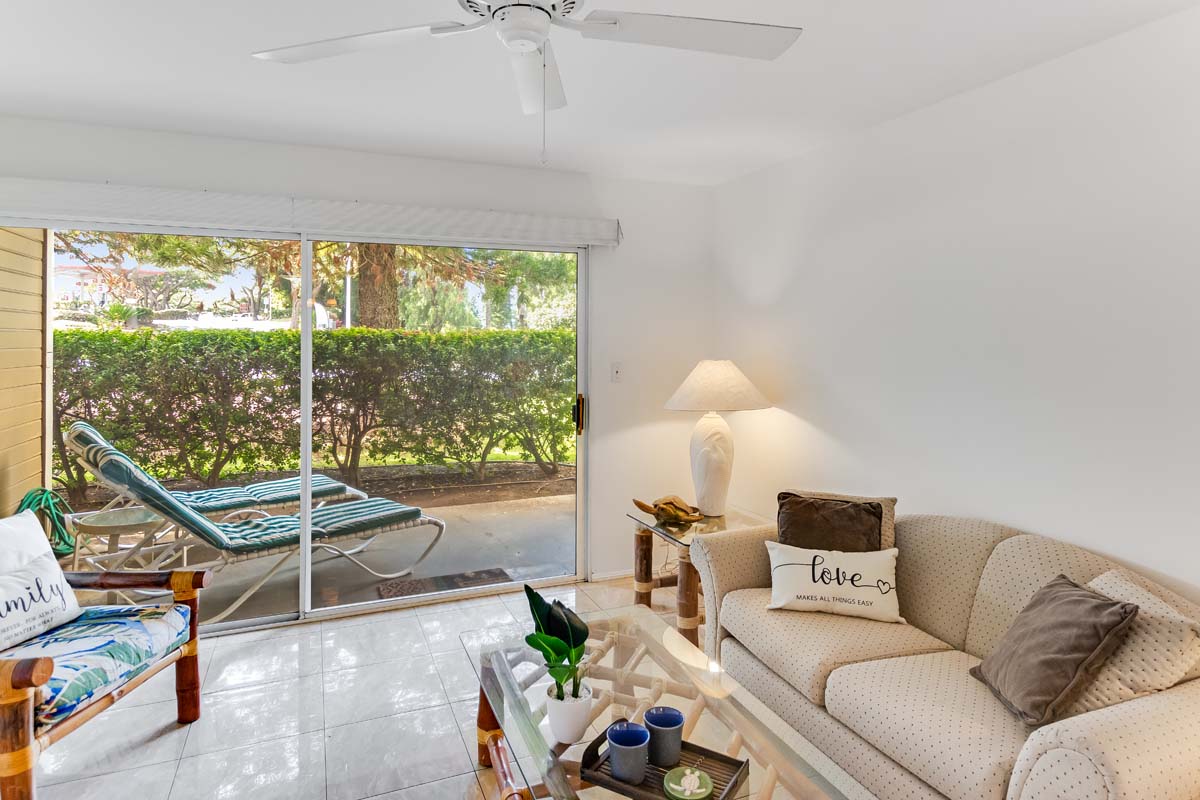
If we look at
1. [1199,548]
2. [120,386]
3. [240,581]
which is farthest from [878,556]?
[120,386]

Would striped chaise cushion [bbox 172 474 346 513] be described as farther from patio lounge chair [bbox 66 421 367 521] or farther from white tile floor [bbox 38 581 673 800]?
white tile floor [bbox 38 581 673 800]

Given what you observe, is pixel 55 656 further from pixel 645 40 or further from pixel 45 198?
pixel 645 40

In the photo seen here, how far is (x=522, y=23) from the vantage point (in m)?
1.58

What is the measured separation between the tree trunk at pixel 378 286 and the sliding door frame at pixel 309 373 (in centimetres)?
6

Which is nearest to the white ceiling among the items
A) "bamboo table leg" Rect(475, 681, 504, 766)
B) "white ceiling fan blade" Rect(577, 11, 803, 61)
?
"white ceiling fan blade" Rect(577, 11, 803, 61)

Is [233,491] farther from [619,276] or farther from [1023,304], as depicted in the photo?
[1023,304]

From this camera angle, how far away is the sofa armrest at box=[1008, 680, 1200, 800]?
146cm

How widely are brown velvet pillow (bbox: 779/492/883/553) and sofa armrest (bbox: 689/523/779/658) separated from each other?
0.15m

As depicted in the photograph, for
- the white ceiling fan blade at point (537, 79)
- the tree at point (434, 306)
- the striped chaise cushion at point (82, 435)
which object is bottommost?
the striped chaise cushion at point (82, 435)

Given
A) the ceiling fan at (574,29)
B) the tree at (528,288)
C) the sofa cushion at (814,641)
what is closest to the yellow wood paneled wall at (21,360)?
the tree at (528,288)

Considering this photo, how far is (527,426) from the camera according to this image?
161 inches

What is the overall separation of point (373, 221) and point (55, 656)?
2.27m

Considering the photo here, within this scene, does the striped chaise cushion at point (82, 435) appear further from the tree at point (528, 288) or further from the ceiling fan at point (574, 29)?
the ceiling fan at point (574, 29)

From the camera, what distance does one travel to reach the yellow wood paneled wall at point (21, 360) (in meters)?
3.07
